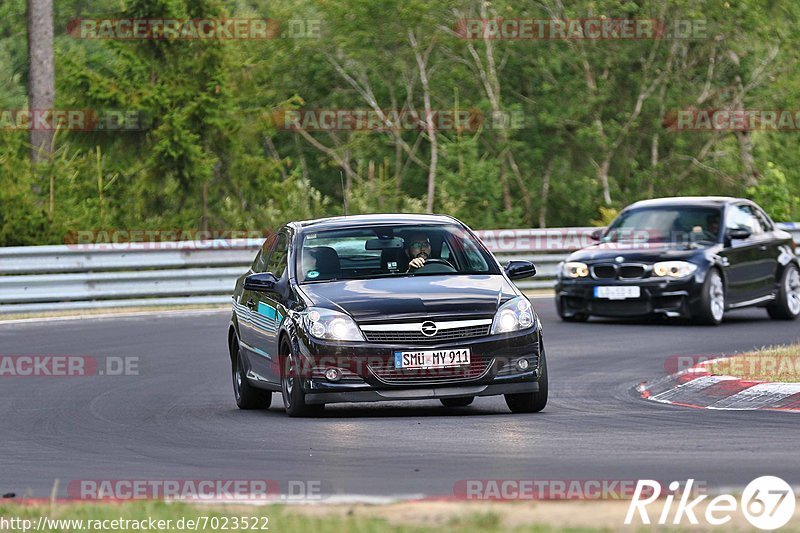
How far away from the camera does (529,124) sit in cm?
4609

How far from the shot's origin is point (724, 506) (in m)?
7.53

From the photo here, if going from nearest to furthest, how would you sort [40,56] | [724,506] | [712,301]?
1. [724,506]
2. [712,301]
3. [40,56]

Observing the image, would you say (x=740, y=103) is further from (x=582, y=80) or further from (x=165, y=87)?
(x=165, y=87)

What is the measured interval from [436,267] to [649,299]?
348 inches

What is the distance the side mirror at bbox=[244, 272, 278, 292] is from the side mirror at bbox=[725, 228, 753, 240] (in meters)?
10.1

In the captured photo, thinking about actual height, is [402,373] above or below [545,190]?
above

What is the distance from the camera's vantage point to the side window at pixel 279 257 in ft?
45.4

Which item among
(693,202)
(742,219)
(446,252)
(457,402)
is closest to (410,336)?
(446,252)

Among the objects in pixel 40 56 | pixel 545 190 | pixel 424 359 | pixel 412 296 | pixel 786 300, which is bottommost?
pixel 545 190

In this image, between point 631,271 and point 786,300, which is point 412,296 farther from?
point 786,300

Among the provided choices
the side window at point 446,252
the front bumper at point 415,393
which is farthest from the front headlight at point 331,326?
Answer: the side window at point 446,252

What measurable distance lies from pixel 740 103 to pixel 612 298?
23904 mm

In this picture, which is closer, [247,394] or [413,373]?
[413,373]

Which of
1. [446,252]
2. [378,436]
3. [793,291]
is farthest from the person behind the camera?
[793,291]
